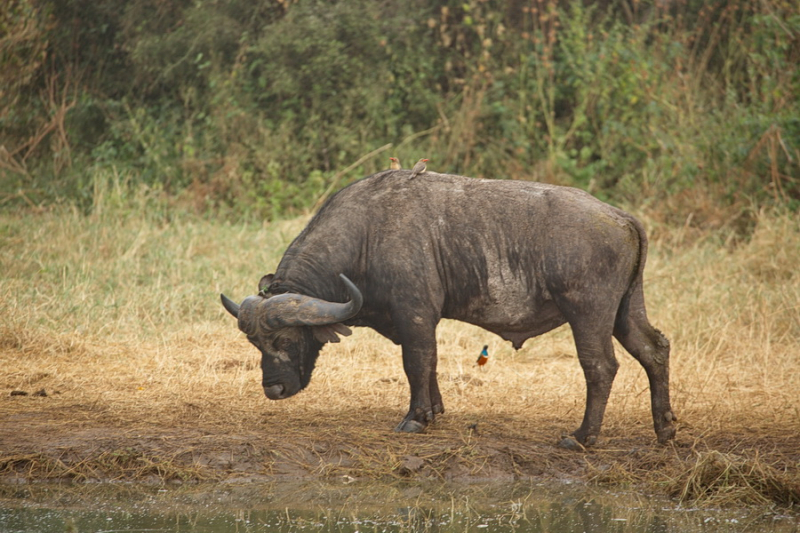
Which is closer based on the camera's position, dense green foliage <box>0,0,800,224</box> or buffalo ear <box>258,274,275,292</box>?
buffalo ear <box>258,274,275,292</box>

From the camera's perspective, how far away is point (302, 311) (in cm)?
555

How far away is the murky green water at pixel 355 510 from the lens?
179 inches

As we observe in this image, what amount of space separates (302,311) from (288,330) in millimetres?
238

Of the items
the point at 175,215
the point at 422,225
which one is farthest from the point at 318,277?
the point at 175,215

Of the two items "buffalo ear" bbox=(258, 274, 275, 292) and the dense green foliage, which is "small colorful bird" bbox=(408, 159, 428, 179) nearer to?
"buffalo ear" bbox=(258, 274, 275, 292)

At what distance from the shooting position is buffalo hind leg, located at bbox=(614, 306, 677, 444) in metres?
5.57

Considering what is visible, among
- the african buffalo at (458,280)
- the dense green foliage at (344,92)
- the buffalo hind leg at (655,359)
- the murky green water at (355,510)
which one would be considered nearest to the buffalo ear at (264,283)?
the african buffalo at (458,280)

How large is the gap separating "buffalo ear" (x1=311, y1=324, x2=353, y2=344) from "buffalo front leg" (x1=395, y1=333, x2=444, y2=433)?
0.39m

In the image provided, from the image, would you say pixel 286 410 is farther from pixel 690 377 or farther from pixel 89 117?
pixel 89 117

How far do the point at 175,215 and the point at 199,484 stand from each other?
6846 millimetres

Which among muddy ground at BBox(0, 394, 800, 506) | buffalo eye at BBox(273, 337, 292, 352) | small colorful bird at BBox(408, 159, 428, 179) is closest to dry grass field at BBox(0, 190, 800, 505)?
muddy ground at BBox(0, 394, 800, 506)

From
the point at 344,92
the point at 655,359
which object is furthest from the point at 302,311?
the point at 344,92

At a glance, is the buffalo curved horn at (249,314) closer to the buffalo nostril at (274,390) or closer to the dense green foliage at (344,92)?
the buffalo nostril at (274,390)

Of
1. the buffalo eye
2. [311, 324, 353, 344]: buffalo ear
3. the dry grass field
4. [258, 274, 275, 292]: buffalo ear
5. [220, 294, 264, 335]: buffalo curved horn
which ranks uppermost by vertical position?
[258, 274, 275, 292]: buffalo ear
